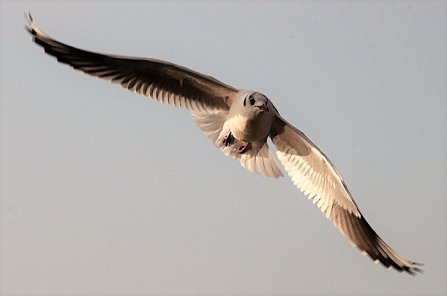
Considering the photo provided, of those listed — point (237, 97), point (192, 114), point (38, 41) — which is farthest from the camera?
point (192, 114)

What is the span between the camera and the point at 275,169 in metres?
9.05

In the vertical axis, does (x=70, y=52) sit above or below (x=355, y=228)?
above

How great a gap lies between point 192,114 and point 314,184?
1597 millimetres

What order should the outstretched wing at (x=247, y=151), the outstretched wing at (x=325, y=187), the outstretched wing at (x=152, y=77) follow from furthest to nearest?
the outstretched wing at (x=247, y=151), the outstretched wing at (x=325, y=187), the outstretched wing at (x=152, y=77)

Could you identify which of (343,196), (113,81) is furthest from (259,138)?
(113,81)

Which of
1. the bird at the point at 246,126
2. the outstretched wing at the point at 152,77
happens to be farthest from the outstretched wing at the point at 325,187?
the outstretched wing at the point at 152,77

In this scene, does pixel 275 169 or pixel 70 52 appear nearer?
pixel 70 52

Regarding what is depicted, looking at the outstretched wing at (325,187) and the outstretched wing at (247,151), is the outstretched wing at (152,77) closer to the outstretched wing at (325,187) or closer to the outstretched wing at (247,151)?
the outstretched wing at (247,151)

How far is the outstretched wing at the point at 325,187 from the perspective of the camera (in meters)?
8.54

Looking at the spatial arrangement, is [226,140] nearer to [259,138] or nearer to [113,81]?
[259,138]

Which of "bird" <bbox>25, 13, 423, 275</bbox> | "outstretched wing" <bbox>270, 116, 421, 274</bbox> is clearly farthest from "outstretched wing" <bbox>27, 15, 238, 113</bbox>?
"outstretched wing" <bbox>270, 116, 421, 274</bbox>

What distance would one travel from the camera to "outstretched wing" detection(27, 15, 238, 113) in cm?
808

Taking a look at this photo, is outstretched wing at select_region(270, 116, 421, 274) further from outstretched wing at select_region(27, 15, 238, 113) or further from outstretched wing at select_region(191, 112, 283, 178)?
outstretched wing at select_region(27, 15, 238, 113)

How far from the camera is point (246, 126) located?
326 inches
